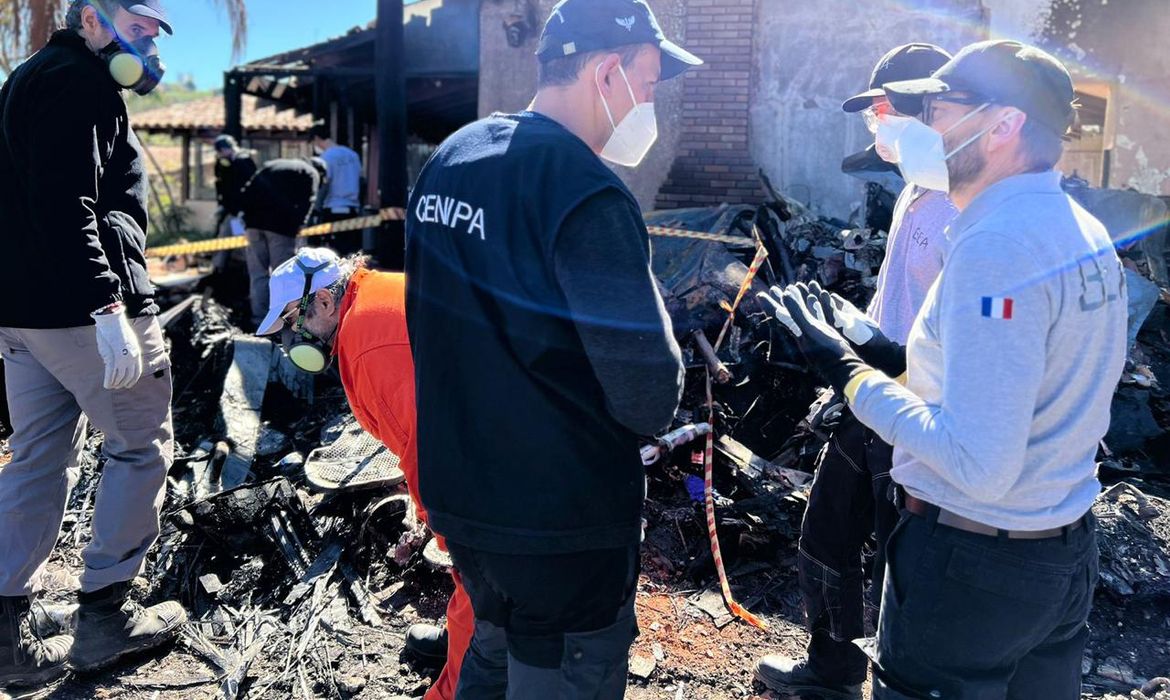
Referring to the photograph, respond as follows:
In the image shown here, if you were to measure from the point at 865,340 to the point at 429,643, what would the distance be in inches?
81.1

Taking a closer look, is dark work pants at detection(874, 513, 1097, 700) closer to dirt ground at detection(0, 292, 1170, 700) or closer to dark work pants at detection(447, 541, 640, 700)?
dark work pants at detection(447, 541, 640, 700)

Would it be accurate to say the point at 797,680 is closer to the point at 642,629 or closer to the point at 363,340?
the point at 642,629

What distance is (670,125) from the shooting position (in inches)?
368

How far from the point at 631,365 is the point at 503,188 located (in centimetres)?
44

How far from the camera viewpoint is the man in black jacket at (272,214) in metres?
8.12

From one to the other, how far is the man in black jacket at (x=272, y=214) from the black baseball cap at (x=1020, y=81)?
7259 mm

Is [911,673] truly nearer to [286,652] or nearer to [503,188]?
[503,188]

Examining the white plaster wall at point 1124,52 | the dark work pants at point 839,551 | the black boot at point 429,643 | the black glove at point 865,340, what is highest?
the white plaster wall at point 1124,52

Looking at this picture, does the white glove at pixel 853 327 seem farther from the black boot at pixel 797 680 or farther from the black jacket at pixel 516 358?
the black boot at pixel 797 680

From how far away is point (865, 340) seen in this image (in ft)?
7.91

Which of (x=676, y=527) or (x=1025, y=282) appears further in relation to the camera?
(x=676, y=527)

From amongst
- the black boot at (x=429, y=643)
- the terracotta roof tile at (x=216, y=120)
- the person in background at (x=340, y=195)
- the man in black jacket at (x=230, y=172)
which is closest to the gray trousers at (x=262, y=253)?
the man in black jacket at (x=230, y=172)

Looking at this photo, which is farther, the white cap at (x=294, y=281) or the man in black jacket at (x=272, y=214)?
the man in black jacket at (x=272, y=214)

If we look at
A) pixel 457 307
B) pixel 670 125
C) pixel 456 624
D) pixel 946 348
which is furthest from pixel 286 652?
pixel 670 125
